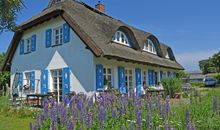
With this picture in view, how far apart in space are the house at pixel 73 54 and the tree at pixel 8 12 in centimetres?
376

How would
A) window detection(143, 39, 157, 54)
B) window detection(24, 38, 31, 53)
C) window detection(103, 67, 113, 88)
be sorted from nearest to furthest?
window detection(103, 67, 113, 88) < window detection(24, 38, 31, 53) < window detection(143, 39, 157, 54)

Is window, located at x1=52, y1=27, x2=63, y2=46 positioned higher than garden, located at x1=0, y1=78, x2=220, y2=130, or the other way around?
window, located at x1=52, y1=27, x2=63, y2=46

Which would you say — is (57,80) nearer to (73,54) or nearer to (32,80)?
(73,54)

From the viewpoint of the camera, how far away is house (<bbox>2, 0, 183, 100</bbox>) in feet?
48.4

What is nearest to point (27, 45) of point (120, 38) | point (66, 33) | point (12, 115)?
point (66, 33)

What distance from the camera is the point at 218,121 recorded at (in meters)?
4.50

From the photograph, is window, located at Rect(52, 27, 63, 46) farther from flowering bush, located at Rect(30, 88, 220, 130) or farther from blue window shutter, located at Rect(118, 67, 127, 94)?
flowering bush, located at Rect(30, 88, 220, 130)

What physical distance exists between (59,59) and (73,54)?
1.39 m

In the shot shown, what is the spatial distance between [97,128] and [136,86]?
14566 millimetres

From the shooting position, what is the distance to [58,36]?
56.7ft

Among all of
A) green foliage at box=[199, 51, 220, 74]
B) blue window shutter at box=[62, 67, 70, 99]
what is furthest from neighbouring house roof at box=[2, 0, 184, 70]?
green foliage at box=[199, 51, 220, 74]

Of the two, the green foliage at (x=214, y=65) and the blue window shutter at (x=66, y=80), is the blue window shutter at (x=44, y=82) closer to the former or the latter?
the blue window shutter at (x=66, y=80)

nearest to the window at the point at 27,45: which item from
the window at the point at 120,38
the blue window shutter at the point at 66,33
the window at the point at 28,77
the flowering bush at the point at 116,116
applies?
the window at the point at 28,77

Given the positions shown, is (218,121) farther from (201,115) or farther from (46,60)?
(46,60)
